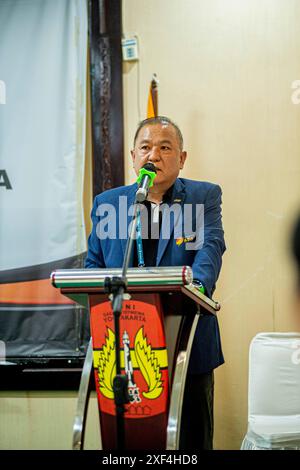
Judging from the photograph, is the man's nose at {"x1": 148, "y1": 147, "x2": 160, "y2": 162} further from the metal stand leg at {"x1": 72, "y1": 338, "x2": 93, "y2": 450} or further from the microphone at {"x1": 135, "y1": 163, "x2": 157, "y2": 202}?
the metal stand leg at {"x1": 72, "y1": 338, "x2": 93, "y2": 450}

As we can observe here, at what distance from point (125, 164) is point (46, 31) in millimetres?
930

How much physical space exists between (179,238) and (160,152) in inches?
16.7

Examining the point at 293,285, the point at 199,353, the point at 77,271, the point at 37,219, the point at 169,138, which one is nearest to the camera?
the point at 77,271

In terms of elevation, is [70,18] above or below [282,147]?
above

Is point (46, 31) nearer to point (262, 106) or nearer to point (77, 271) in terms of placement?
point (262, 106)

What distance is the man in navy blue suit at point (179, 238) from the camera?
2.26 meters

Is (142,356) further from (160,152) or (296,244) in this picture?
(160,152)

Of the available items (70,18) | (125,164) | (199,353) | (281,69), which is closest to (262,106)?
(281,69)

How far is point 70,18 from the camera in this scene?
3.46 metres

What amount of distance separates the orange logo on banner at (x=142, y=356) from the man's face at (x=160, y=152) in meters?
0.83

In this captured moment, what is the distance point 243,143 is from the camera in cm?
328

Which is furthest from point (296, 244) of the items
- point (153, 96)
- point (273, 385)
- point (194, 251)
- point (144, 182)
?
point (153, 96)

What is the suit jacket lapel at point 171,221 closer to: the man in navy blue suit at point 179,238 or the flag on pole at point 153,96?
the man in navy blue suit at point 179,238

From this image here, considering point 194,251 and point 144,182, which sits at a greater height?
point 144,182
